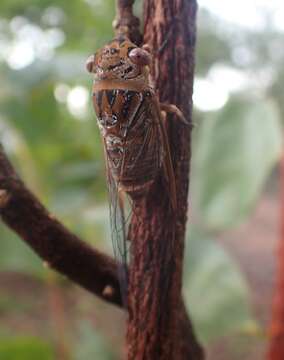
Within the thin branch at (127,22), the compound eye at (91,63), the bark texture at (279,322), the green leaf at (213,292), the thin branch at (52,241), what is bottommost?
the green leaf at (213,292)

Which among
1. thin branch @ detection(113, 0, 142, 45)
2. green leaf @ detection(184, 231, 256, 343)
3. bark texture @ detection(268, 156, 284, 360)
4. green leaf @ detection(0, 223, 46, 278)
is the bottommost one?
green leaf @ detection(0, 223, 46, 278)

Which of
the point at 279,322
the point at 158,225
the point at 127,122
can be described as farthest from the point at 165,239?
the point at 279,322

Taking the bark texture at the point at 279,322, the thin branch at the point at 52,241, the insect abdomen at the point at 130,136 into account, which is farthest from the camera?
the bark texture at the point at 279,322

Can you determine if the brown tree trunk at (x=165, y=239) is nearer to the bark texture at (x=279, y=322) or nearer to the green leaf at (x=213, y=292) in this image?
the bark texture at (x=279, y=322)

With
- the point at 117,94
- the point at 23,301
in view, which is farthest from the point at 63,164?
the point at 23,301

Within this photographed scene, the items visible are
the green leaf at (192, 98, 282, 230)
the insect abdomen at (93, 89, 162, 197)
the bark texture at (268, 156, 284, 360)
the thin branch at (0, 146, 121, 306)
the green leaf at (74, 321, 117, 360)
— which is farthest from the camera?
the green leaf at (74, 321, 117, 360)

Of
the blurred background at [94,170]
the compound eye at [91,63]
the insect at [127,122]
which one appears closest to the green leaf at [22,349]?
the blurred background at [94,170]

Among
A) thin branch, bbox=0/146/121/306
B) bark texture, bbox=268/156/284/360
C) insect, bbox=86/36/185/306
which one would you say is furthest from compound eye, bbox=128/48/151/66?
bark texture, bbox=268/156/284/360

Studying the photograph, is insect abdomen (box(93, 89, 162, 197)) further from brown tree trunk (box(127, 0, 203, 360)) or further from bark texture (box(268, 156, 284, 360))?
bark texture (box(268, 156, 284, 360))
